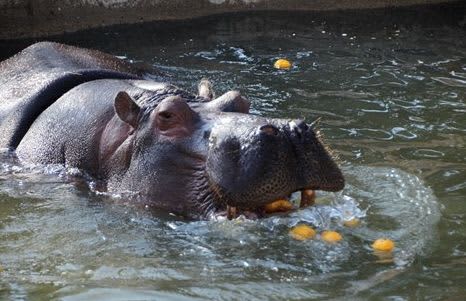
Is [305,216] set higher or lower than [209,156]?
lower

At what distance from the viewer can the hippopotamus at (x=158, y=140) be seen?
4473 millimetres

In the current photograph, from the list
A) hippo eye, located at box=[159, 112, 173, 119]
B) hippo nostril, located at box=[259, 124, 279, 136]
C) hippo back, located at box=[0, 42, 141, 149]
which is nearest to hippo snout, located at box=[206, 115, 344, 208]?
hippo nostril, located at box=[259, 124, 279, 136]

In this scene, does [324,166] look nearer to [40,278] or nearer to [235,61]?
[40,278]

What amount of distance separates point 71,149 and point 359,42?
14.9 feet

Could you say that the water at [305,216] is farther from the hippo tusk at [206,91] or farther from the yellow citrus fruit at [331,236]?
the hippo tusk at [206,91]

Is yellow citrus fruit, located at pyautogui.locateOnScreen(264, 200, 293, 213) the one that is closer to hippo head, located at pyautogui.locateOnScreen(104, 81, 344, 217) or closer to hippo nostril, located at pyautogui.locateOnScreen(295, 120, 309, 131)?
hippo head, located at pyautogui.locateOnScreen(104, 81, 344, 217)

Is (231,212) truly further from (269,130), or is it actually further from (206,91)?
(206,91)

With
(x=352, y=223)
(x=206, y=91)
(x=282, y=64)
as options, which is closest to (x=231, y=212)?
(x=352, y=223)

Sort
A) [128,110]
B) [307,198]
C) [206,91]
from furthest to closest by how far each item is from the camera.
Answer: [206,91], [128,110], [307,198]

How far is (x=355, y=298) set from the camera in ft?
12.6

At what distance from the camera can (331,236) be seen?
14.9ft

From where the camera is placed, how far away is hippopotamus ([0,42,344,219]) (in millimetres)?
4473

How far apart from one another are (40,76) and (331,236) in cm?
259

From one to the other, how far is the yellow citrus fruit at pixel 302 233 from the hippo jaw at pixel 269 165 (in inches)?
7.6
